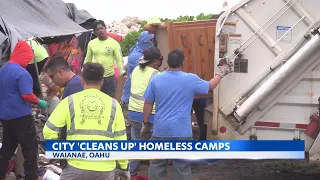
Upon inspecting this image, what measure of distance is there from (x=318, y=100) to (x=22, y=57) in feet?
10.3

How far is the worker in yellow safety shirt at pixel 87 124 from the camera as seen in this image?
428 centimetres

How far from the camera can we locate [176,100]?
5711mm

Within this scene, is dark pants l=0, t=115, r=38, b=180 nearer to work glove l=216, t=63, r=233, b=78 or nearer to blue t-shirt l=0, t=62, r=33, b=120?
blue t-shirt l=0, t=62, r=33, b=120

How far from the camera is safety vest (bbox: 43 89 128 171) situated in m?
4.29

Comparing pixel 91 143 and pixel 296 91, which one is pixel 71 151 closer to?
pixel 91 143

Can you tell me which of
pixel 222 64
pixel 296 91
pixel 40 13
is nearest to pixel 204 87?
pixel 222 64

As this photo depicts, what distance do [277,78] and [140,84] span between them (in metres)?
1.57

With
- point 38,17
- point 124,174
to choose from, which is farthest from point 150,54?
point 38,17

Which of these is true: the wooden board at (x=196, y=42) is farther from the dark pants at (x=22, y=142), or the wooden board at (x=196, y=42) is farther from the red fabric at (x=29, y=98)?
the dark pants at (x=22, y=142)

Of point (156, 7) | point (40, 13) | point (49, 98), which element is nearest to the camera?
point (49, 98)

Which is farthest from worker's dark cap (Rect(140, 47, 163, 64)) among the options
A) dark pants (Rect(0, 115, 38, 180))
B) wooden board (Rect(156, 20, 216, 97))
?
dark pants (Rect(0, 115, 38, 180))

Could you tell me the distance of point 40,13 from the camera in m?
9.22

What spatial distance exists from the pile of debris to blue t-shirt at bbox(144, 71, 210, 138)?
14799mm

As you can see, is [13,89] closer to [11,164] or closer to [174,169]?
[11,164]
